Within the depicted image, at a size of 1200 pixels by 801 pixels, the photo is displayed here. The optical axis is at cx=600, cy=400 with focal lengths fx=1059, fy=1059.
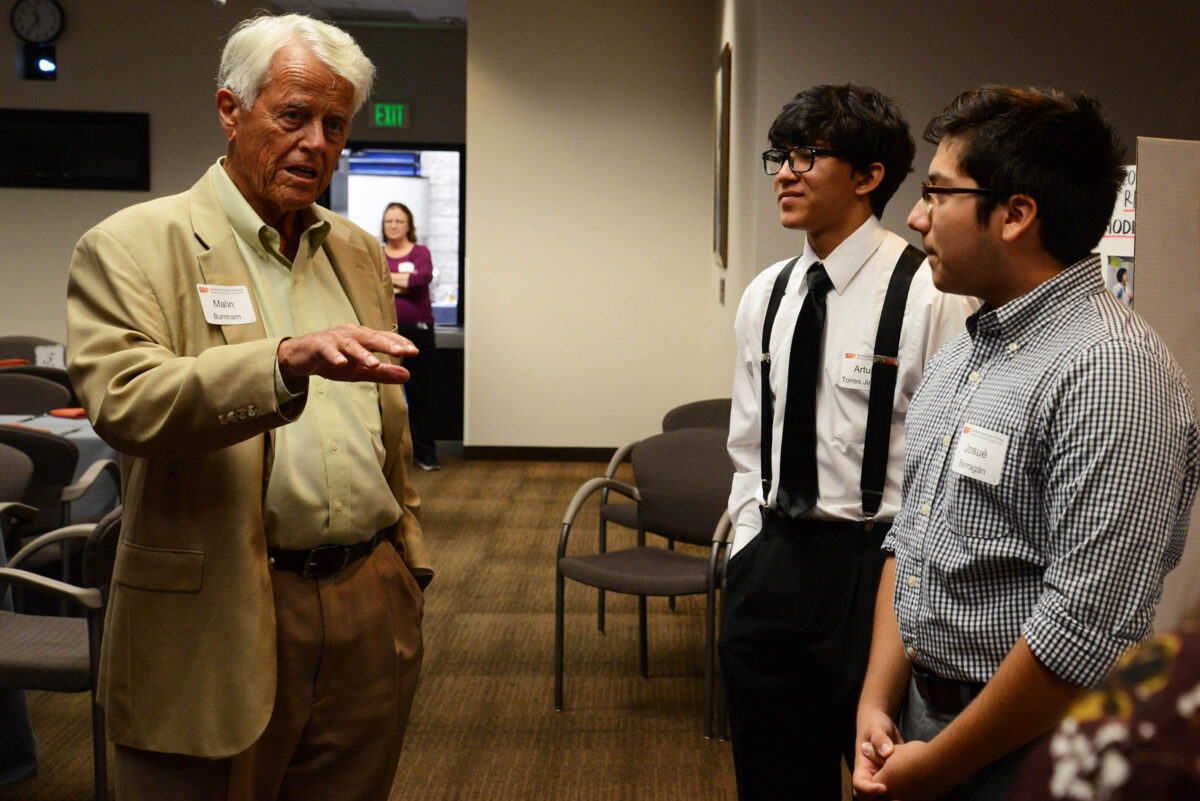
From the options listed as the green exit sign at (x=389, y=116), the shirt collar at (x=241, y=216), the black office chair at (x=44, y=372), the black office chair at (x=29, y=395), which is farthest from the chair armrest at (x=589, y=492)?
the green exit sign at (x=389, y=116)

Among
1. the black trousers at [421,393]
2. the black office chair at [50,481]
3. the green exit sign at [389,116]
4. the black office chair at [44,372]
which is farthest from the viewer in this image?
the green exit sign at [389,116]

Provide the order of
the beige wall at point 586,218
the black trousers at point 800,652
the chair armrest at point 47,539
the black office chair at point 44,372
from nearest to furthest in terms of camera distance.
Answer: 1. the black trousers at point 800,652
2. the chair armrest at point 47,539
3. the black office chair at point 44,372
4. the beige wall at point 586,218

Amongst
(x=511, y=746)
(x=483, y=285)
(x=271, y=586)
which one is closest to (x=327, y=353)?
(x=271, y=586)

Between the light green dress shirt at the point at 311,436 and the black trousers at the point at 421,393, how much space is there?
5.89m

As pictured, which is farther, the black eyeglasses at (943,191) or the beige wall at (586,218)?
the beige wall at (586,218)

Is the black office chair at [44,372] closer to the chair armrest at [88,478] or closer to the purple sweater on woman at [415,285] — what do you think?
the chair armrest at [88,478]

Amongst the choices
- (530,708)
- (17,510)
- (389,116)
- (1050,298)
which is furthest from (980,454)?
(389,116)

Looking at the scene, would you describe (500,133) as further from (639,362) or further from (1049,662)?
(1049,662)

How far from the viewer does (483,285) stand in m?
7.98

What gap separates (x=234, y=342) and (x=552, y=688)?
2.54 m

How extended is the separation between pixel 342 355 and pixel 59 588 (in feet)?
5.68

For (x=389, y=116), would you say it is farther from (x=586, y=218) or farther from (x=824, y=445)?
(x=824, y=445)

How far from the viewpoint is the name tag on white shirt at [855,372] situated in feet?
6.24

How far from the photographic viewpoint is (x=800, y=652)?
1.88 meters
